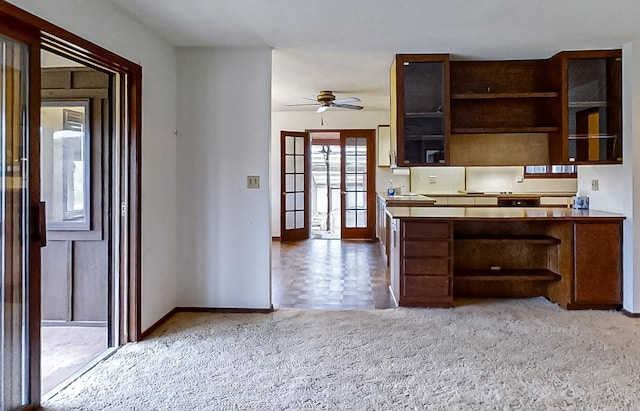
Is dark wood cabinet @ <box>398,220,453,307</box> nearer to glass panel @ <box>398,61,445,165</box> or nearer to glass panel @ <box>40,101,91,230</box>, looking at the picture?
glass panel @ <box>398,61,445,165</box>

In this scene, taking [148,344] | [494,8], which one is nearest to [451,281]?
[494,8]

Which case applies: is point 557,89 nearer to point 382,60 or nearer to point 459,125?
point 459,125

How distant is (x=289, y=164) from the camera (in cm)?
868

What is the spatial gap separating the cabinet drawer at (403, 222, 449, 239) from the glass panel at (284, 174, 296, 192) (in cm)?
490

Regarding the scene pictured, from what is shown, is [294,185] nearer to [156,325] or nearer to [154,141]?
[154,141]

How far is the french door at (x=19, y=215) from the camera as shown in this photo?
214 centimetres

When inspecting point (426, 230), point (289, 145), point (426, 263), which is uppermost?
point (289, 145)

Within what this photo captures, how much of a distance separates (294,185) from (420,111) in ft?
15.8

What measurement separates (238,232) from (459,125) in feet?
7.68

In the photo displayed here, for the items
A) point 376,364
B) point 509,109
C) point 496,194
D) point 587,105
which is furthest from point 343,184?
point 376,364

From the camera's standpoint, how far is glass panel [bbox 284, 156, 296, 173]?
863 cm

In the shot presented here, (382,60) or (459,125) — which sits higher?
(382,60)

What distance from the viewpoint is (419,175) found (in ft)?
26.7

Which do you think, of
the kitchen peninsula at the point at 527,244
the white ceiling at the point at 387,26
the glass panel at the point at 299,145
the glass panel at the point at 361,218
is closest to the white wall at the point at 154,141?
the white ceiling at the point at 387,26
